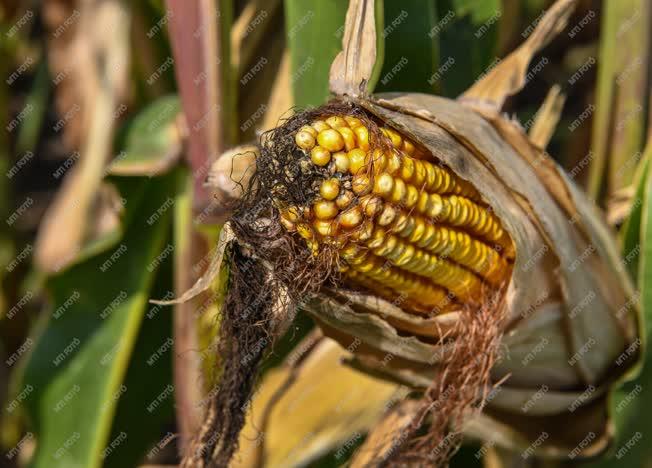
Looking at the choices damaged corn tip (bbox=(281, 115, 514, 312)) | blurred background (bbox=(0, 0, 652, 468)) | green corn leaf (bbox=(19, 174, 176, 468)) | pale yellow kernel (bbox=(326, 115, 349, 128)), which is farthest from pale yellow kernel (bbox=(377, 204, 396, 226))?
green corn leaf (bbox=(19, 174, 176, 468))

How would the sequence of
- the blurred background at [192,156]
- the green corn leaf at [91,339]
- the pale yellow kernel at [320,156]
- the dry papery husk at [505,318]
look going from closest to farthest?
1. the pale yellow kernel at [320,156]
2. the dry papery husk at [505,318]
3. the blurred background at [192,156]
4. the green corn leaf at [91,339]

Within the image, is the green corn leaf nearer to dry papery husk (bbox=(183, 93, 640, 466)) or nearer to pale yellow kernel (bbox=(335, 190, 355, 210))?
dry papery husk (bbox=(183, 93, 640, 466))

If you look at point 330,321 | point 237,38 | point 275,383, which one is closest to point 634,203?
point 330,321

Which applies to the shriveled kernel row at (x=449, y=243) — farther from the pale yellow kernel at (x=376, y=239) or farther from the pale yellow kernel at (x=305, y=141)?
the pale yellow kernel at (x=305, y=141)

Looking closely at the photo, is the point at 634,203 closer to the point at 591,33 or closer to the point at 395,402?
the point at 395,402

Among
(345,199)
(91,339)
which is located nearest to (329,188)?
(345,199)

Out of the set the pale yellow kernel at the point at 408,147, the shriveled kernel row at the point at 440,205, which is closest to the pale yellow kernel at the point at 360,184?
Answer: the shriveled kernel row at the point at 440,205

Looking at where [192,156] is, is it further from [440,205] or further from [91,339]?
[440,205]
